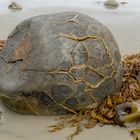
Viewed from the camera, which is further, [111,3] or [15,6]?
Result: [111,3]

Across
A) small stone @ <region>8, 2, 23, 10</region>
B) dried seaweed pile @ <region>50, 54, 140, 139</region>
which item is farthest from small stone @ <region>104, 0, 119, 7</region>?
dried seaweed pile @ <region>50, 54, 140, 139</region>

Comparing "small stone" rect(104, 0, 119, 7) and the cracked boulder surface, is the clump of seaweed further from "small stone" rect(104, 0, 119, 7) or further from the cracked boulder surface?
"small stone" rect(104, 0, 119, 7)

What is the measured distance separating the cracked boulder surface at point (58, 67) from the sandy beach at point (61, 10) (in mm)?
163

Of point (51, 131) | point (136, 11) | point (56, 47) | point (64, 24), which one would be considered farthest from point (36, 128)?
point (136, 11)

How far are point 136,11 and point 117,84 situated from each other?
235 inches

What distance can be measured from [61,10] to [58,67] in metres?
6.45

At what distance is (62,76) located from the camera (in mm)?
4227

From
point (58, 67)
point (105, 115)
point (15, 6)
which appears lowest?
point (15, 6)

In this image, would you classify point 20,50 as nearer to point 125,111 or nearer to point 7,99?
point 7,99

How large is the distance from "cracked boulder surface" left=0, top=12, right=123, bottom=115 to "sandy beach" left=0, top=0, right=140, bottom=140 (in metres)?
0.16

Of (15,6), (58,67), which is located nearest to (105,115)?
(58,67)

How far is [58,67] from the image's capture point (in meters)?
4.21

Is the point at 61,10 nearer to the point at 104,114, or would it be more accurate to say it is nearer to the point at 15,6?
the point at 15,6

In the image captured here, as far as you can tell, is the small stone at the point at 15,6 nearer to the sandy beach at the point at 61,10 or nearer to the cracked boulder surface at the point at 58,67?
the sandy beach at the point at 61,10
